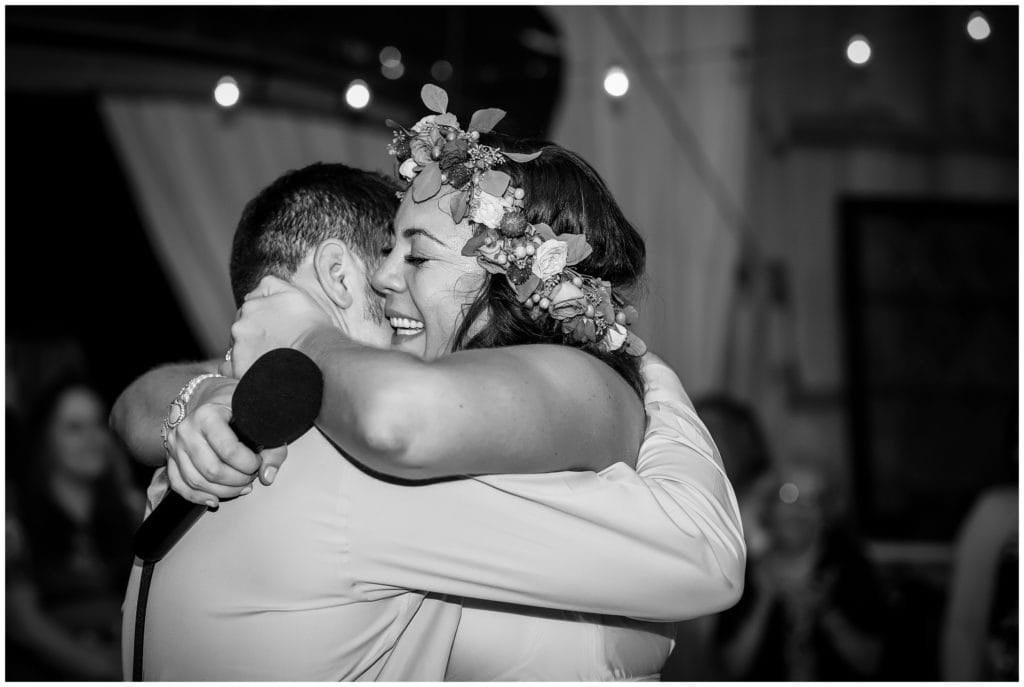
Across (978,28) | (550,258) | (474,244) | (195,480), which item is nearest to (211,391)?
(195,480)

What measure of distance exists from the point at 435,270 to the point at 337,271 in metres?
0.23

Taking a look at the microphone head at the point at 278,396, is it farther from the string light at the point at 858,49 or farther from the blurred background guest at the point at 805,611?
the string light at the point at 858,49

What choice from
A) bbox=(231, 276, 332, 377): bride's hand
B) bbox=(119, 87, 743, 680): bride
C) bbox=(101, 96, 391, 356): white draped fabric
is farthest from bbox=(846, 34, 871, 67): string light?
bbox=(231, 276, 332, 377): bride's hand

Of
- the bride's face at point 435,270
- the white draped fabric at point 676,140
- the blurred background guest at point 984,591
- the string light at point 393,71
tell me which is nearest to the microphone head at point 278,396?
the bride's face at point 435,270

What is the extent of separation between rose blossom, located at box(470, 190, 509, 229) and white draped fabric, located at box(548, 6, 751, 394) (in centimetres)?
435

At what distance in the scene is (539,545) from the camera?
135 centimetres

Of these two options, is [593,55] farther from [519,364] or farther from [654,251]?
[519,364]

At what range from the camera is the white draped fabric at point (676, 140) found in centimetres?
592

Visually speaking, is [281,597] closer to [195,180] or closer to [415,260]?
[415,260]

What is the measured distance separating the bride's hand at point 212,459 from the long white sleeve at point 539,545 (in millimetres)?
135

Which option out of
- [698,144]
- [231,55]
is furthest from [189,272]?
[698,144]

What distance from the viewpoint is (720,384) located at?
596 cm

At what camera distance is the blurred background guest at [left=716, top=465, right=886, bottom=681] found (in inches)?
150

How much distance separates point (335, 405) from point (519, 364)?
0.25 meters
